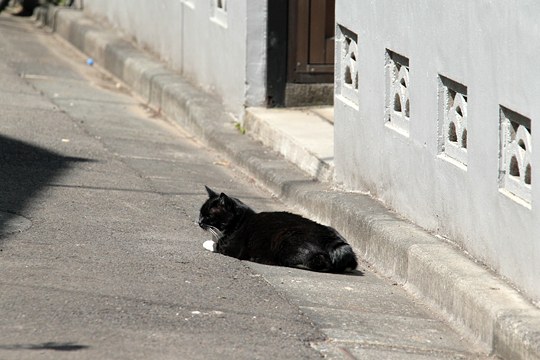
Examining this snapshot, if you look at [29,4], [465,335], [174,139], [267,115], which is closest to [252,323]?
[465,335]

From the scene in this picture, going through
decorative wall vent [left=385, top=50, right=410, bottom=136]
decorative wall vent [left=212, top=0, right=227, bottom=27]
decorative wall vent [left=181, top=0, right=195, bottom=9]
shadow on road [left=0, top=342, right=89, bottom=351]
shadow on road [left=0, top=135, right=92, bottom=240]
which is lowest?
shadow on road [left=0, top=135, right=92, bottom=240]

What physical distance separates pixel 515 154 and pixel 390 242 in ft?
4.28

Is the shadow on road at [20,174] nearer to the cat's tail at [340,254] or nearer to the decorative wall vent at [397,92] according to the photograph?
the cat's tail at [340,254]

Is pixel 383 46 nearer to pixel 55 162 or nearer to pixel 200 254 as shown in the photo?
pixel 200 254

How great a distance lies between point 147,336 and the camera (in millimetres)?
5414

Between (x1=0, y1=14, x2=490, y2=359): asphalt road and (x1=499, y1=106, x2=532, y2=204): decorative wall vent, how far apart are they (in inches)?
31.2

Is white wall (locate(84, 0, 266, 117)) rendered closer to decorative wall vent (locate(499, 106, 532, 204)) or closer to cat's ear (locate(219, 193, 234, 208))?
cat's ear (locate(219, 193, 234, 208))

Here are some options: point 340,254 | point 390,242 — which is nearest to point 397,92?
point 390,242

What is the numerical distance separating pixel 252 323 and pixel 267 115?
16.6 feet

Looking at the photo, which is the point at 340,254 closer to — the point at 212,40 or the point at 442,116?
the point at 442,116

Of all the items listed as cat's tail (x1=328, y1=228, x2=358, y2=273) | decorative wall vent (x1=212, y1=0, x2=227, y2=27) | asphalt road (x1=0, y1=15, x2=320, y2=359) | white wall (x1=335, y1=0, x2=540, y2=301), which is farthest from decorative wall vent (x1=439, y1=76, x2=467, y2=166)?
decorative wall vent (x1=212, y1=0, x2=227, y2=27)

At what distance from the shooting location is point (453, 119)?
6879mm

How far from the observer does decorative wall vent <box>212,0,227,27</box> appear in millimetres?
11734

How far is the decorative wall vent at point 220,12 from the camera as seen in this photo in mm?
11734
